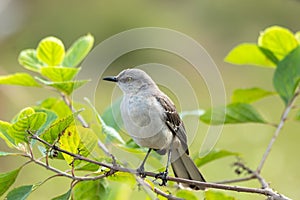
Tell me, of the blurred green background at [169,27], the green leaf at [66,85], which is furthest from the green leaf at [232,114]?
the blurred green background at [169,27]

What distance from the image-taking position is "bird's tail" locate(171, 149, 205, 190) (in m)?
1.56

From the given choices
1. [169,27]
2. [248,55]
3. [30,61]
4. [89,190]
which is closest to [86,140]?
[89,190]

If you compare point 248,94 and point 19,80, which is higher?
point 19,80

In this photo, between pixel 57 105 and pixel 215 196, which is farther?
pixel 57 105

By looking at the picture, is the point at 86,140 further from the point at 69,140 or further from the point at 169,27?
the point at 169,27

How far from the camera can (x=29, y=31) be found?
764 cm

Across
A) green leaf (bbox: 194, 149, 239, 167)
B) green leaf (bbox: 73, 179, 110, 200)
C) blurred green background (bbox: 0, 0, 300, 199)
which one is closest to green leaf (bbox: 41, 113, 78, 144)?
green leaf (bbox: 73, 179, 110, 200)

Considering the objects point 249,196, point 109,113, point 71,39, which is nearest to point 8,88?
point 71,39

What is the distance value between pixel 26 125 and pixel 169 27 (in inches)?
258

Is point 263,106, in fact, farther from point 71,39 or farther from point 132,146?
point 132,146

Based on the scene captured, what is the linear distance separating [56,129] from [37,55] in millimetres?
517

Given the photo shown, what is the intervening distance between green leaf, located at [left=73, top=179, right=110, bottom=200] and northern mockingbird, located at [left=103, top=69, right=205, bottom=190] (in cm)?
19

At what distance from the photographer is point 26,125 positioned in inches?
42.5

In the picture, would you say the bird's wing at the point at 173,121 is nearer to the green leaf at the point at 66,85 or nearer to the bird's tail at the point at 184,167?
the bird's tail at the point at 184,167
